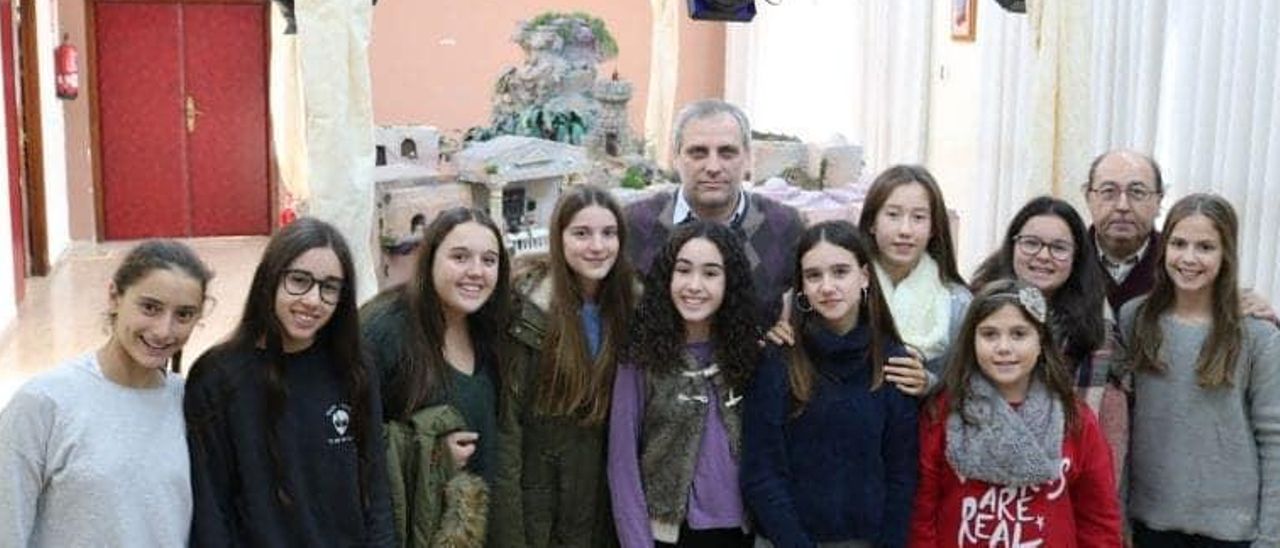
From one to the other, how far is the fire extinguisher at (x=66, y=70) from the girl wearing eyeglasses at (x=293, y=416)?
919cm

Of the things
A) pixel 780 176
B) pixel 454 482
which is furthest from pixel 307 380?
pixel 780 176

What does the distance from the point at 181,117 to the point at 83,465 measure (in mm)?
10249

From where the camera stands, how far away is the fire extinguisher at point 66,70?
10719 millimetres

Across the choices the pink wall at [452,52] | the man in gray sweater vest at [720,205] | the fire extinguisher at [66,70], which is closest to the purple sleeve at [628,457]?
the man in gray sweater vest at [720,205]

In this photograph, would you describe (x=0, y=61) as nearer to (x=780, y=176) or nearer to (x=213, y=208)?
(x=213, y=208)

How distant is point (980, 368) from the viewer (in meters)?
2.76

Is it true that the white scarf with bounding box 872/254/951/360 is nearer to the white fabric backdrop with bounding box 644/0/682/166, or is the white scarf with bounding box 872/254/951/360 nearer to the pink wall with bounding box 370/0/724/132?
the white fabric backdrop with bounding box 644/0/682/166

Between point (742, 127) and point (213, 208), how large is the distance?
31.7 ft

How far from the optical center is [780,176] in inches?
263

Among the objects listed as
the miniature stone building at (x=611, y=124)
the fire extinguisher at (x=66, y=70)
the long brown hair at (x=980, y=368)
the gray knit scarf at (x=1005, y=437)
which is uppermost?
the fire extinguisher at (x=66, y=70)

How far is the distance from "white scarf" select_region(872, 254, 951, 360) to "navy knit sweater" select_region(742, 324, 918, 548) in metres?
0.20

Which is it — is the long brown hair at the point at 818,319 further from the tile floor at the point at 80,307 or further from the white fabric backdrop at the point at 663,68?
the white fabric backdrop at the point at 663,68

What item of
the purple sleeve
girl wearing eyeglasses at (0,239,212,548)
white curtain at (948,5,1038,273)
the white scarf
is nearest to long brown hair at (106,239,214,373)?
girl wearing eyeglasses at (0,239,212,548)

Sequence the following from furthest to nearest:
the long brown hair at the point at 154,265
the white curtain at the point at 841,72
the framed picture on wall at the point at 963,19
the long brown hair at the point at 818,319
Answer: the white curtain at the point at 841,72 < the framed picture on wall at the point at 963,19 < the long brown hair at the point at 818,319 < the long brown hair at the point at 154,265
